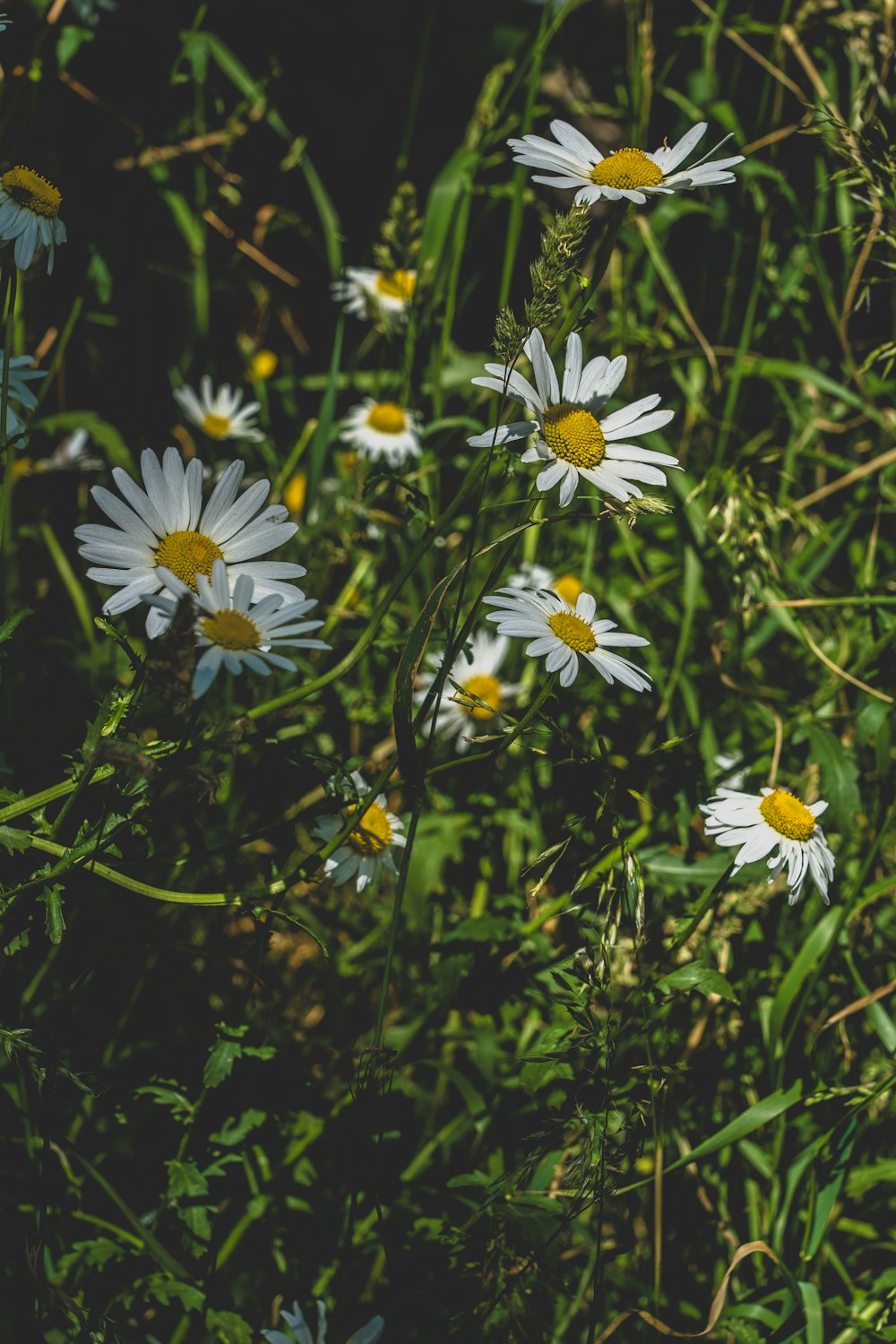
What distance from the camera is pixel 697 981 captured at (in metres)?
1.40

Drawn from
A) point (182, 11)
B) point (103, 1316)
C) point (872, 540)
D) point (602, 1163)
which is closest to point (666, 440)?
point (872, 540)

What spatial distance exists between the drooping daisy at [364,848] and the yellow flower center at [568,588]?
33.3 inches

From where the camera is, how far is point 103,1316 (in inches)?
44.7

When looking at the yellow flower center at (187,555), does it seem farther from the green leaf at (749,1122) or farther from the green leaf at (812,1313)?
the green leaf at (812,1313)

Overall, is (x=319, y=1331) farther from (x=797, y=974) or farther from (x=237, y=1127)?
(x=797, y=974)

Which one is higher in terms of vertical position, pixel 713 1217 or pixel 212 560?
pixel 212 560

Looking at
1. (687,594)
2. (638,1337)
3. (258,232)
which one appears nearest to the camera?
(638,1337)

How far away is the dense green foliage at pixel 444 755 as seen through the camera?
126 centimetres

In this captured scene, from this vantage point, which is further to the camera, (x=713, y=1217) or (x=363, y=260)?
(x=363, y=260)

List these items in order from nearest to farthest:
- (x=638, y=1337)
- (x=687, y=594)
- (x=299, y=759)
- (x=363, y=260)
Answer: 1. (x=299, y=759)
2. (x=638, y=1337)
3. (x=687, y=594)
4. (x=363, y=260)

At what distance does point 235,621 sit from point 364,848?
1.85 ft

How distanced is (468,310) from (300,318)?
0.49 meters

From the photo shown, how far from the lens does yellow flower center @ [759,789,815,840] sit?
1427 mm

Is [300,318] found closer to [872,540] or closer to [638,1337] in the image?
[872,540]
